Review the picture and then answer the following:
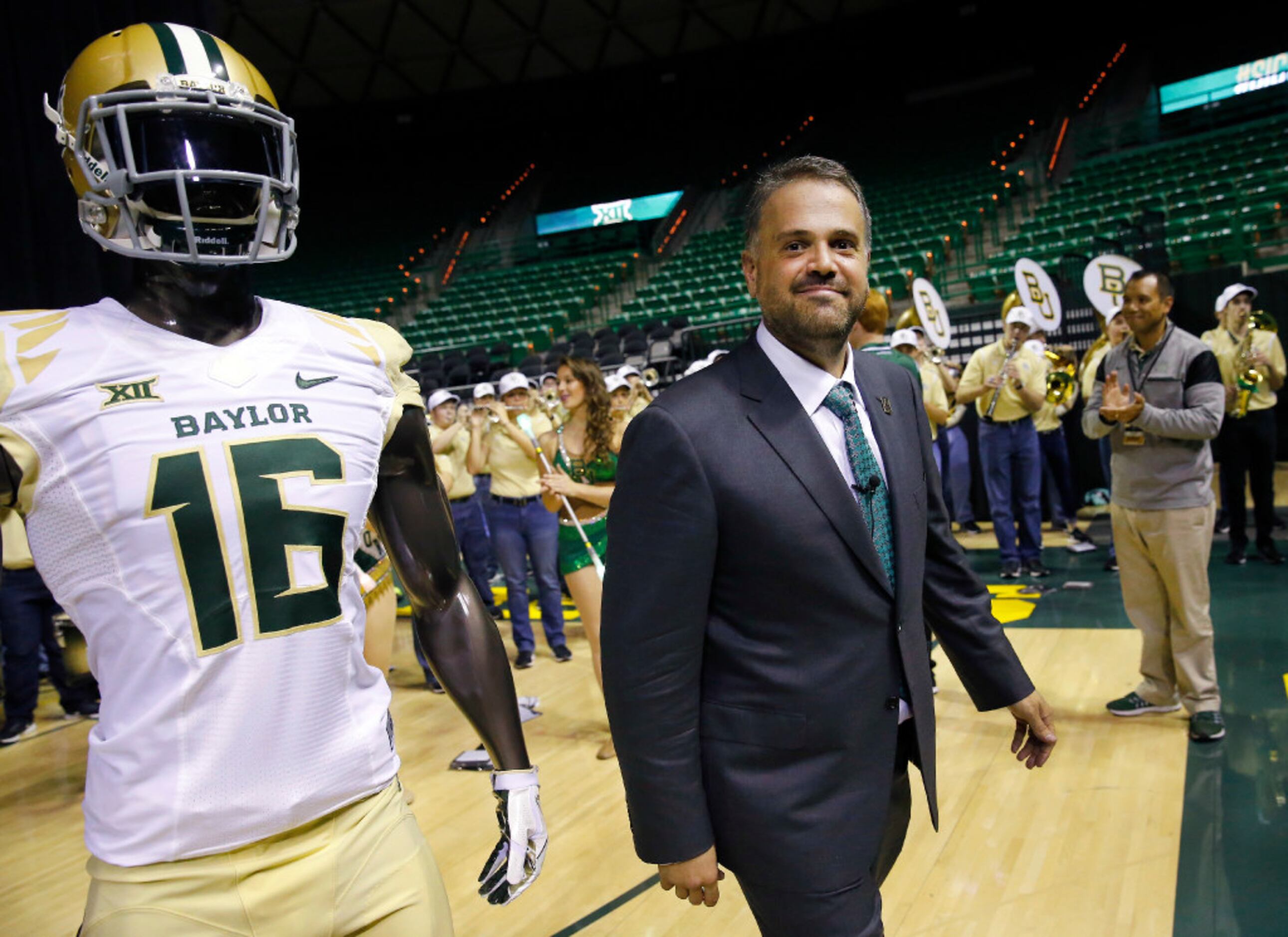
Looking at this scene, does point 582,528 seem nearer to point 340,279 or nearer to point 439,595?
point 439,595

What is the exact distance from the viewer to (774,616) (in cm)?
156

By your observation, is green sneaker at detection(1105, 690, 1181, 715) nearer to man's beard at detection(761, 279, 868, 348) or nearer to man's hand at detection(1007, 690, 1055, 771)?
man's hand at detection(1007, 690, 1055, 771)

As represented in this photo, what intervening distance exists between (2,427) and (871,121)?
70.7 ft

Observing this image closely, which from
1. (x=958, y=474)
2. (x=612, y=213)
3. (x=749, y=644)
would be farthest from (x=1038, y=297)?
(x=612, y=213)

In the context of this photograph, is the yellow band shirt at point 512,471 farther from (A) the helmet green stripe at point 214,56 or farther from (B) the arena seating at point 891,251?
(B) the arena seating at point 891,251

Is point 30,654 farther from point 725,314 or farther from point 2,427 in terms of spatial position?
point 725,314

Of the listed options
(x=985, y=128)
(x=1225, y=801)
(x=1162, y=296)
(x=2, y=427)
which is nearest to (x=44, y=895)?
(x=2, y=427)

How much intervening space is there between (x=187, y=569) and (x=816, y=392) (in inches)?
40.3

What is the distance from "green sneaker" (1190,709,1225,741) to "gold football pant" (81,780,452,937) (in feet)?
11.3

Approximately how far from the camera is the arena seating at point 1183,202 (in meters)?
10.7

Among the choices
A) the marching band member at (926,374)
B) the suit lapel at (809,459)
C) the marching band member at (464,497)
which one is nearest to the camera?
the suit lapel at (809,459)

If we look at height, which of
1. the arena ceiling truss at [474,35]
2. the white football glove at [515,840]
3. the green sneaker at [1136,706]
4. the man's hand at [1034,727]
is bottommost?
the green sneaker at [1136,706]

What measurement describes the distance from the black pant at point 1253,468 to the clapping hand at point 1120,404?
A: 11.9 ft

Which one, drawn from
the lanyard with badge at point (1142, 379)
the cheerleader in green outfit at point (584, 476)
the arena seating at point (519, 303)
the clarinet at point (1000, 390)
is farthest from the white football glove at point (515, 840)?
the arena seating at point (519, 303)
